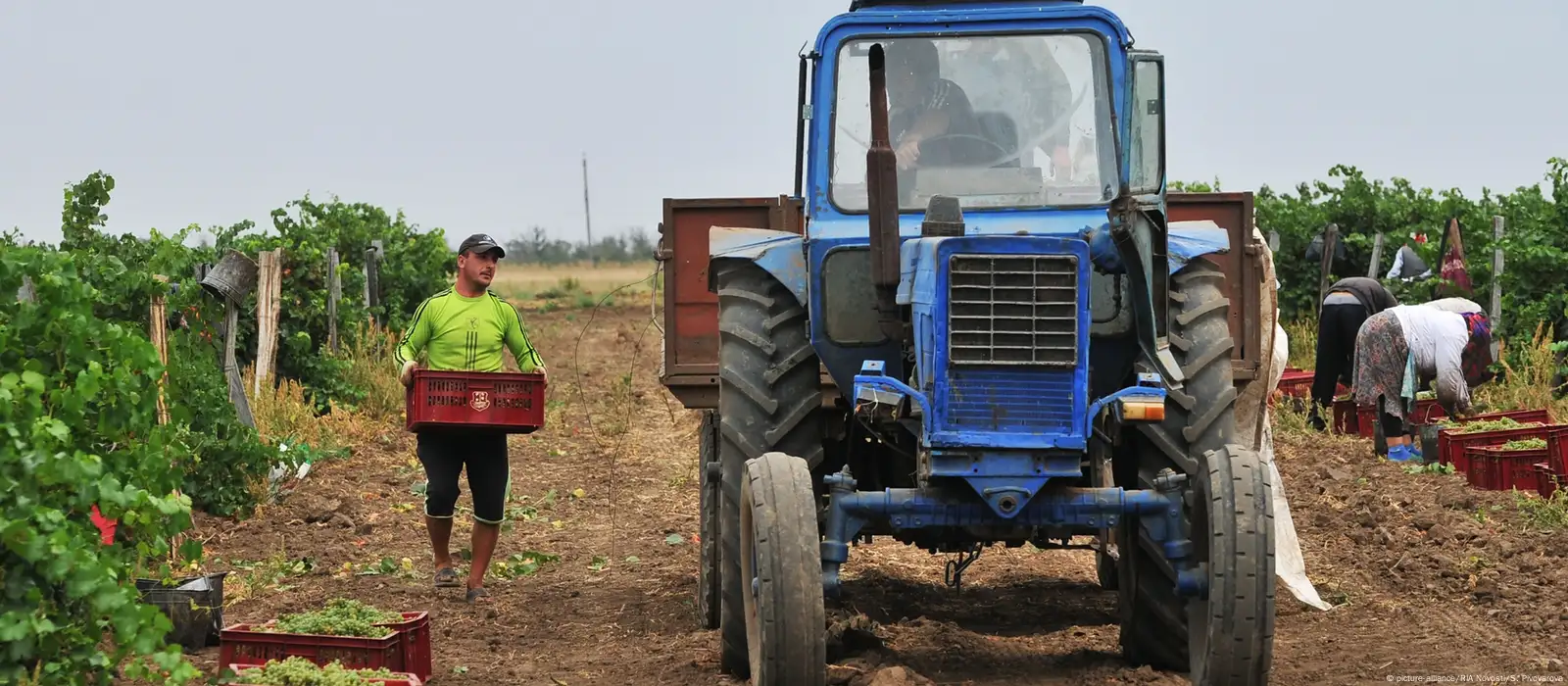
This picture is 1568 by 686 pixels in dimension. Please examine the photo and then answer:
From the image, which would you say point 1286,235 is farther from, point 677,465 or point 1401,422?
point 677,465

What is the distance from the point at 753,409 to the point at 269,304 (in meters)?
9.78

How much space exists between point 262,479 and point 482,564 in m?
3.36

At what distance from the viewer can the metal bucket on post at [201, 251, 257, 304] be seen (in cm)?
1289

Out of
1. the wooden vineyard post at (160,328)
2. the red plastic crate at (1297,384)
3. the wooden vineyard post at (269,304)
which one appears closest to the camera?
the wooden vineyard post at (160,328)

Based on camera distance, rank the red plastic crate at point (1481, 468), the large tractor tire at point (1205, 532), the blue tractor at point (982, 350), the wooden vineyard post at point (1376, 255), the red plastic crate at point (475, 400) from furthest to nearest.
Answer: the wooden vineyard post at point (1376, 255), the red plastic crate at point (1481, 468), the red plastic crate at point (475, 400), the blue tractor at point (982, 350), the large tractor tire at point (1205, 532)

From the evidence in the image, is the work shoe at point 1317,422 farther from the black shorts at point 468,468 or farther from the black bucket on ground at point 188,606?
the black bucket on ground at point 188,606

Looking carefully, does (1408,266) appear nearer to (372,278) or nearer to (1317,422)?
(1317,422)

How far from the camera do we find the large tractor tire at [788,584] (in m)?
6.15

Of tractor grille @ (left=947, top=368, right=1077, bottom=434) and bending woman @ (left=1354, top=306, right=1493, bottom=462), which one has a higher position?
tractor grille @ (left=947, top=368, right=1077, bottom=434)

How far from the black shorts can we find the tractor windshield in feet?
8.92

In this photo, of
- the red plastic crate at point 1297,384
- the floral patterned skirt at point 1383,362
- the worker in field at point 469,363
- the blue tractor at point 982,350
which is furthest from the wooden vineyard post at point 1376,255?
the worker in field at point 469,363

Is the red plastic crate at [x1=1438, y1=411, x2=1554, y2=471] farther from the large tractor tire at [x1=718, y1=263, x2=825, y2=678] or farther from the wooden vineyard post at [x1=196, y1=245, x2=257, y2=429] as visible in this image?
the wooden vineyard post at [x1=196, y1=245, x2=257, y2=429]

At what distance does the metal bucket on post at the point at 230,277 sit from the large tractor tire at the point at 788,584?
25.1ft

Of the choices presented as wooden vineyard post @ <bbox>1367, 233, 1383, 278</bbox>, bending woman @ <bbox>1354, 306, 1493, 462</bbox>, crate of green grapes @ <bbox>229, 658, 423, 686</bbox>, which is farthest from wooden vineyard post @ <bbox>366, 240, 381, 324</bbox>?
crate of green grapes @ <bbox>229, 658, 423, 686</bbox>
